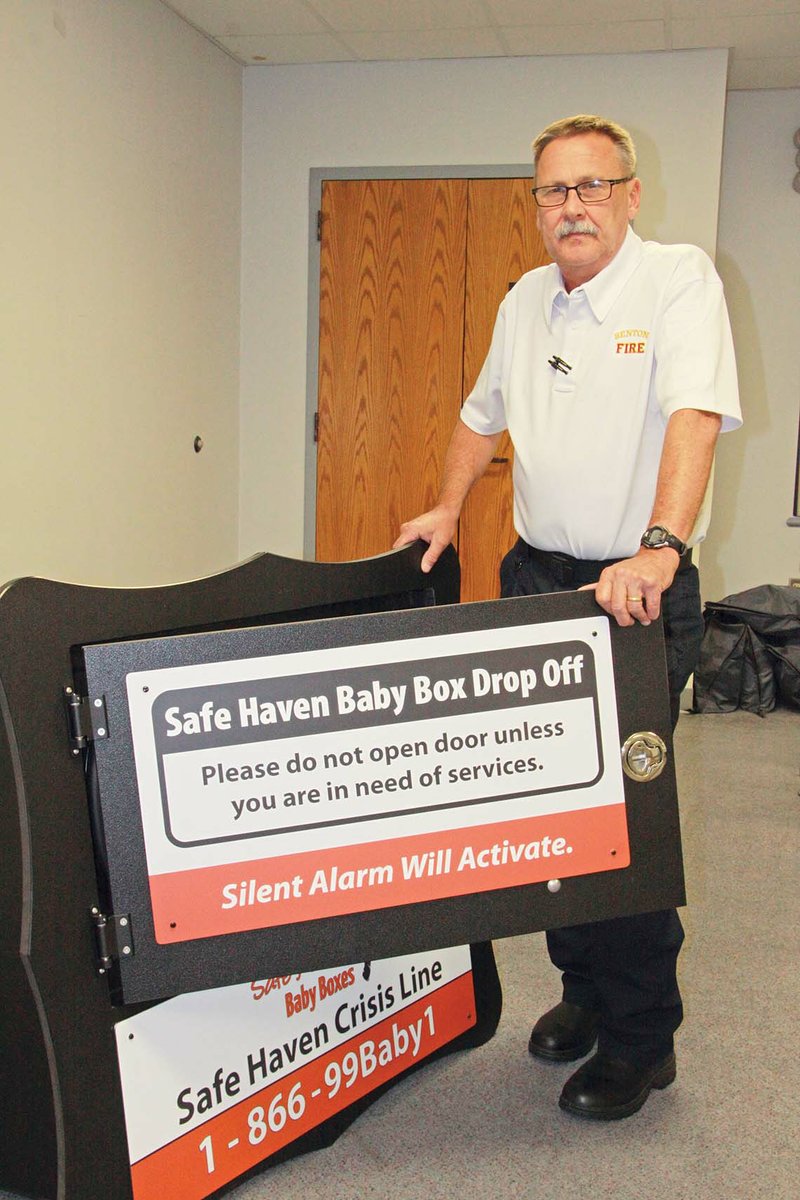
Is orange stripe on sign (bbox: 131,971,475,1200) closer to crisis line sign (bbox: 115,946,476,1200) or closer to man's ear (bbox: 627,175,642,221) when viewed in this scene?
crisis line sign (bbox: 115,946,476,1200)

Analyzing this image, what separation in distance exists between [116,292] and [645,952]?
3.27 metres

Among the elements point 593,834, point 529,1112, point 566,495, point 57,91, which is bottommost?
point 529,1112

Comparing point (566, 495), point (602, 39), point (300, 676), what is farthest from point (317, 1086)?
point (602, 39)

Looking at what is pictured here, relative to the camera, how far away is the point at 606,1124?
185cm

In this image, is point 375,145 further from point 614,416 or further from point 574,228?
point 614,416

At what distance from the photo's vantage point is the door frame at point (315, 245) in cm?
513

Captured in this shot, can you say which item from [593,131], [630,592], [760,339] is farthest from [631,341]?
[760,339]

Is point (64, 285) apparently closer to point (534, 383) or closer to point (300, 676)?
point (534, 383)

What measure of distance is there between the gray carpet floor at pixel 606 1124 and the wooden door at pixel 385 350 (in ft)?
10.1

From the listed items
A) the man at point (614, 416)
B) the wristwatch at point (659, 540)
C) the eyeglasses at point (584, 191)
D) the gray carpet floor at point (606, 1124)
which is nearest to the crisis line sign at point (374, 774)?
the wristwatch at point (659, 540)

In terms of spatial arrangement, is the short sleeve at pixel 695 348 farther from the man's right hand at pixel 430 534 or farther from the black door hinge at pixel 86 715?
the black door hinge at pixel 86 715

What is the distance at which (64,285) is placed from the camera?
3.87m

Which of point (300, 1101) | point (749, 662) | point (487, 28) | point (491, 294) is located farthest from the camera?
point (491, 294)

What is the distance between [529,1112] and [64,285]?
3060mm
